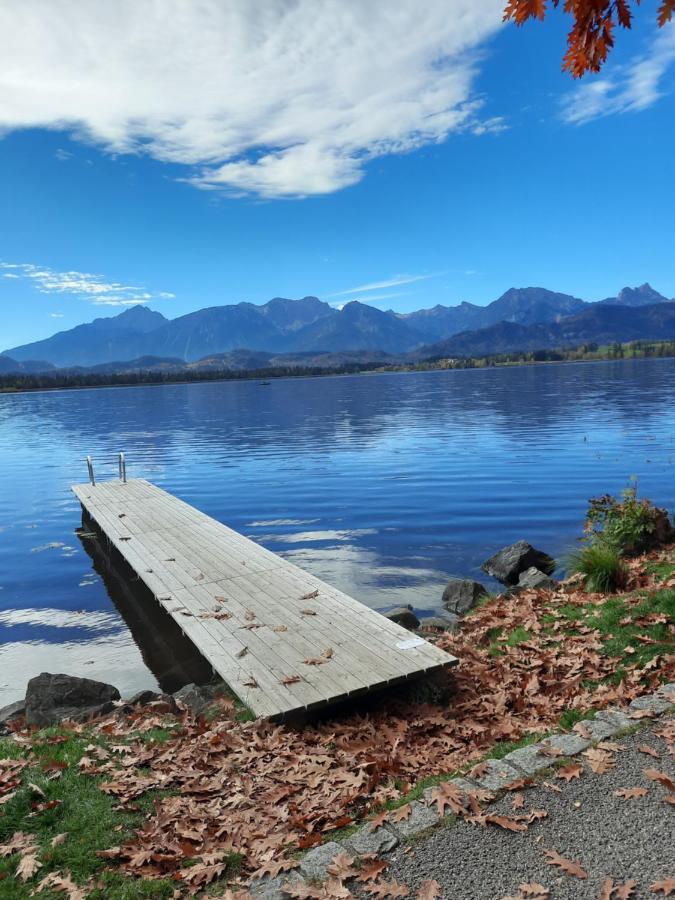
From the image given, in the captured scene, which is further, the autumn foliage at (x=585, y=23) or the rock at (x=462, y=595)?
the rock at (x=462, y=595)

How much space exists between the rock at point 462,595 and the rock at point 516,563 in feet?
5.25

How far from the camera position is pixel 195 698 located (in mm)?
10727

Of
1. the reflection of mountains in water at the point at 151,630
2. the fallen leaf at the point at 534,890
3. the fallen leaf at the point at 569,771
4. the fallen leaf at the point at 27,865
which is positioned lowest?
the reflection of mountains in water at the point at 151,630

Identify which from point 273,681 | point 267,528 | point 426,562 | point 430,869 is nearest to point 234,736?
point 273,681

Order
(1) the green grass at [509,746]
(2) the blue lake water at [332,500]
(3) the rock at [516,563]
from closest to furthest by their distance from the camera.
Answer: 1. (1) the green grass at [509,746]
2. (2) the blue lake water at [332,500]
3. (3) the rock at [516,563]

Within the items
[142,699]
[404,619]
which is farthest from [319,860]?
[404,619]

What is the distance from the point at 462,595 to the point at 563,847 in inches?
428

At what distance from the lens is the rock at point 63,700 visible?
10.3m

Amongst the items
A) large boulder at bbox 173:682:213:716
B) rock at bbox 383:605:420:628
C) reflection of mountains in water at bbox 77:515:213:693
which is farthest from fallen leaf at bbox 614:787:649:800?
reflection of mountains in water at bbox 77:515:213:693

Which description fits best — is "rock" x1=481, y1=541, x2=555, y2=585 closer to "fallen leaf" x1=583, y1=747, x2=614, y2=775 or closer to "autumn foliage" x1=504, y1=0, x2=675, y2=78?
"fallen leaf" x1=583, y1=747, x2=614, y2=775

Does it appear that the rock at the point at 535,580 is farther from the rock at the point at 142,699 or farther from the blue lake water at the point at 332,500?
the rock at the point at 142,699

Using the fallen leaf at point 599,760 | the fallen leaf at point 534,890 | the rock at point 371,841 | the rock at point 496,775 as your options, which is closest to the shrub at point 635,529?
the fallen leaf at point 599,760

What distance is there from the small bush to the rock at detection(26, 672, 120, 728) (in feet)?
31.0

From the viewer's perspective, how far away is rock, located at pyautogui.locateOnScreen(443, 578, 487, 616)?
51.1ft
